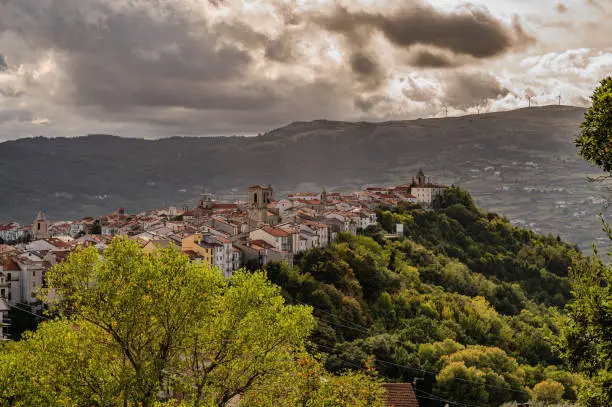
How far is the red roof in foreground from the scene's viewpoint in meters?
Answer: 29.5

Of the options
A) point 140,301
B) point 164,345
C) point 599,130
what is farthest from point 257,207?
point 599,130

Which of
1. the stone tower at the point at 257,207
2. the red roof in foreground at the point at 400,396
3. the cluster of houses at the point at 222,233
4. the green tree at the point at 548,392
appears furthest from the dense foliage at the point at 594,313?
the stone tower at the point at 257,207

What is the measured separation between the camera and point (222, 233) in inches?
3113

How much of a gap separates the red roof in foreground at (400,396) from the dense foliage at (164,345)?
36.8ft

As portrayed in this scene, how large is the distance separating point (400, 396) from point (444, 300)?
51.4m

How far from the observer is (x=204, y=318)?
62.6 feet

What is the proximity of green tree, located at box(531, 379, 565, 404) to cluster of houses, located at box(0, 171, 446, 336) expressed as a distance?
96.3 ft

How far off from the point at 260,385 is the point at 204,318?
8.20ft

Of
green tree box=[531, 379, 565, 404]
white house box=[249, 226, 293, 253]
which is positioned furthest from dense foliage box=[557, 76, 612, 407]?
white house box=[249, 226, 293, 253]

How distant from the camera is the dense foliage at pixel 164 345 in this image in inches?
695

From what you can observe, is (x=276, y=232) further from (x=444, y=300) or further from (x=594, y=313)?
(x=594, y=313)

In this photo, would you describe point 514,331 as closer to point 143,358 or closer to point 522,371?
point 522,371

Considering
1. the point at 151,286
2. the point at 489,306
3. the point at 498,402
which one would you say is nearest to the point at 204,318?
the point at 151,286

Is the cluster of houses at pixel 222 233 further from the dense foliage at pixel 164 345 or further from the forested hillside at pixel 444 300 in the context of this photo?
the dense foliage at pixel 164 345
